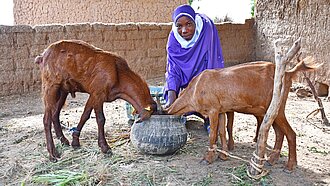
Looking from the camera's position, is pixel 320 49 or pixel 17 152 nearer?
pixel 17 152

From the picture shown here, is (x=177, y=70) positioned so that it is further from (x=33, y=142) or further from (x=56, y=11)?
(x=56, y=11)

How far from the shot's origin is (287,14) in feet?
29.7

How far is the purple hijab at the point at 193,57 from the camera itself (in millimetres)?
4676

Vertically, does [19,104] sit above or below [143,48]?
below

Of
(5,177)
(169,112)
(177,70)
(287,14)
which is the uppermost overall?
(287,14)

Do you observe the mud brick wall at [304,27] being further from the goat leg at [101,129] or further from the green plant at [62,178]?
the green plant at [62,178]

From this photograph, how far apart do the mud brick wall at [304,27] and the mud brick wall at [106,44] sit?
789 millimetres

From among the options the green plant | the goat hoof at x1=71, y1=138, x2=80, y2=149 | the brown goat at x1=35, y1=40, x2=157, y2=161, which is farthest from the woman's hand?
the green plant

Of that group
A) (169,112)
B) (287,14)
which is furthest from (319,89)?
(169,112)

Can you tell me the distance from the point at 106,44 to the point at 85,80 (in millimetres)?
4598

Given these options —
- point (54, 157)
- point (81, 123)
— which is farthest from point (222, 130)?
point (54, 157)

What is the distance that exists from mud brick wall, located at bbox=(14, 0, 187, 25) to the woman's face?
6743mm

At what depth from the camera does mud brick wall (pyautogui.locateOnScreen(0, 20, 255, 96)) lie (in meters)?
7.52

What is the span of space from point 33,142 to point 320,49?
5.84m
